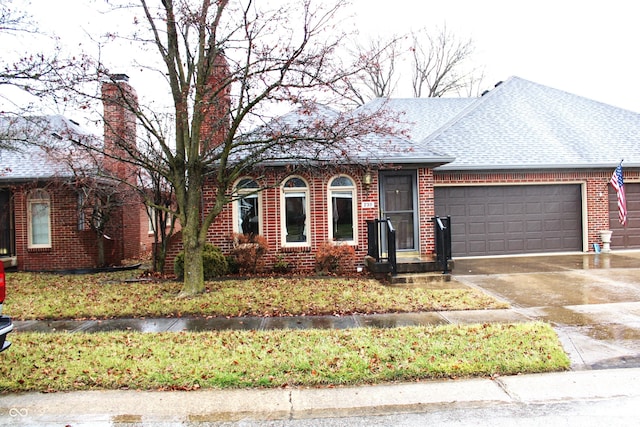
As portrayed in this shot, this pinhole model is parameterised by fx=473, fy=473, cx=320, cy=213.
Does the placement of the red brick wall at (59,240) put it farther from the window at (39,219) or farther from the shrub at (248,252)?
the shrub at (248,252)

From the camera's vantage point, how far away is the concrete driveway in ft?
19.2

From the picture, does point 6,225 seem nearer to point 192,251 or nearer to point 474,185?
point 192,251

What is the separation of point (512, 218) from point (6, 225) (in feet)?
54.2

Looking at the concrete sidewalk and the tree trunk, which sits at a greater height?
the tree trunk

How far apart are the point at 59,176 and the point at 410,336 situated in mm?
12109

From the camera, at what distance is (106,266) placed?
15359 millimetres

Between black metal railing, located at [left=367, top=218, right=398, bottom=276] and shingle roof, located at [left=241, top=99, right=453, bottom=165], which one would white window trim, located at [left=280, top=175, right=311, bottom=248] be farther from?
black metal railing, located at [left=367, top=218, right=398, bottom=276]

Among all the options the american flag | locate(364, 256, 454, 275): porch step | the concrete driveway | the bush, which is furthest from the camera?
the american flag

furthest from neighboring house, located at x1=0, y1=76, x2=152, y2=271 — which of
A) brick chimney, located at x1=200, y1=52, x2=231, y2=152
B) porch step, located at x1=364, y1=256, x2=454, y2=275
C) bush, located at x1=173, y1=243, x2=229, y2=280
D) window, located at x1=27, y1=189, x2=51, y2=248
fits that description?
porch step, located at x1=364, y1=256, x2=454, y2=275

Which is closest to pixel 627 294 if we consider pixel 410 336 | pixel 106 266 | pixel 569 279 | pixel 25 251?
pixel 569 279

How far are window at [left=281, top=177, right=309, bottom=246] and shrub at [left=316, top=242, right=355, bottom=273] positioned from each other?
84 cm

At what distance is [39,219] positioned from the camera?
15.4 m

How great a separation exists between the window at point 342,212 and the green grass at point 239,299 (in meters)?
1.92

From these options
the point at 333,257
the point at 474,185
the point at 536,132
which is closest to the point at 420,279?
the point at 333,257
